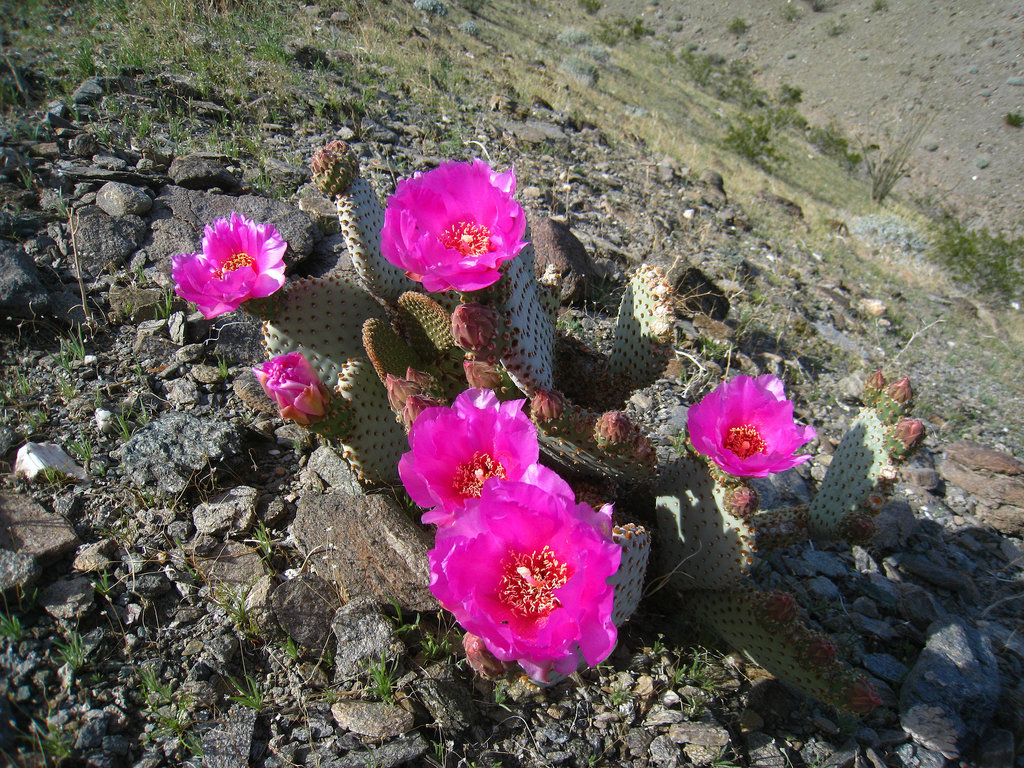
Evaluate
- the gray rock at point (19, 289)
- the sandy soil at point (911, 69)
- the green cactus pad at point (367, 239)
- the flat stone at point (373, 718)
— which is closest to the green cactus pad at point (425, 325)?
the green cactus pad at point (367, 239)

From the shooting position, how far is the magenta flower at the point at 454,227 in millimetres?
1331

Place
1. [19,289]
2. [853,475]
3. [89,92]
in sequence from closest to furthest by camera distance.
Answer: [853,475] < [19,289] < [89,92]

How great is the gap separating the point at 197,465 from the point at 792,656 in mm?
2015

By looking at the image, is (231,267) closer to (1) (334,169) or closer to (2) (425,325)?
(1) (334,169)

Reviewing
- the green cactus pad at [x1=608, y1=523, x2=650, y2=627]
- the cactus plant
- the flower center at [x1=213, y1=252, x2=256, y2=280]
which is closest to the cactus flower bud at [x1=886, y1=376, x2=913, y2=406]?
the cactus plant

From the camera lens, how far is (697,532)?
174cm

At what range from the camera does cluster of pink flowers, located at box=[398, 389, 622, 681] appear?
1.06 m

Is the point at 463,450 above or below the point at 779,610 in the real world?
above

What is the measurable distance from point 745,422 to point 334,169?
1.46 m

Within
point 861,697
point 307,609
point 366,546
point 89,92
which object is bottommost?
point 307,609

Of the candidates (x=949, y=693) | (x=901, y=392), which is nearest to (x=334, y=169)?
(x=901, y=392)

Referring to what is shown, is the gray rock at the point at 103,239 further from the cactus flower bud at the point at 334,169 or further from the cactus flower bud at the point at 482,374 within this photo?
the cactus flower bud at the point at 482,374

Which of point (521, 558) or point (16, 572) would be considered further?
point (16, 572)

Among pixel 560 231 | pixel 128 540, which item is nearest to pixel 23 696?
pixel 128 540
